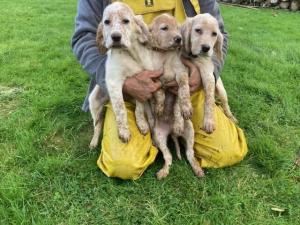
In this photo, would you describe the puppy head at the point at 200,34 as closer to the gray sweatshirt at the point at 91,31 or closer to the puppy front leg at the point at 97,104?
the gray sweatshirt at the point at 91,31

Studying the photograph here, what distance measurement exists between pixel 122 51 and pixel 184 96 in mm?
605

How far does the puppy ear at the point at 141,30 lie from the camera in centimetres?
369

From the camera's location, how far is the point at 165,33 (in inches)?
146

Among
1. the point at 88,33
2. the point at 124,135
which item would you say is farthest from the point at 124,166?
the point at 88,33

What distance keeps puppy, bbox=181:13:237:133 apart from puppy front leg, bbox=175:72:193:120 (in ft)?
0.58

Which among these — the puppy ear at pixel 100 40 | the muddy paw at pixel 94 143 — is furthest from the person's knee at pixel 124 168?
the puppy ear at pixel 100 40

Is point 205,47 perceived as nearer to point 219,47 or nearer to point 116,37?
point 219,47

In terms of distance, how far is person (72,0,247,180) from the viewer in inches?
153

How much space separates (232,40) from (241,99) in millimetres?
3152

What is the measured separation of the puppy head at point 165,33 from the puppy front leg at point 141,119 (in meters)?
0.55

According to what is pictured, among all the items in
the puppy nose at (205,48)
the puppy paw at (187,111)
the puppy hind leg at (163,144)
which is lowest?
the puppy hind leg at (163,144)

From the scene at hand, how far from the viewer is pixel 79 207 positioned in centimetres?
361

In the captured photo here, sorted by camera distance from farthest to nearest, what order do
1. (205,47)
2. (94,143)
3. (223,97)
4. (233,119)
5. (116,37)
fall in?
(233,119)
(223,97)
(94,143)
(205,47)
(116,37)

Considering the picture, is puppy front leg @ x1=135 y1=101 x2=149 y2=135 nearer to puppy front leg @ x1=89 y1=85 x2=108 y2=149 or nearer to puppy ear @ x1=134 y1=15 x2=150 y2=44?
puppy front leg @ x1=89 y1=85 x2=108 y2=149
